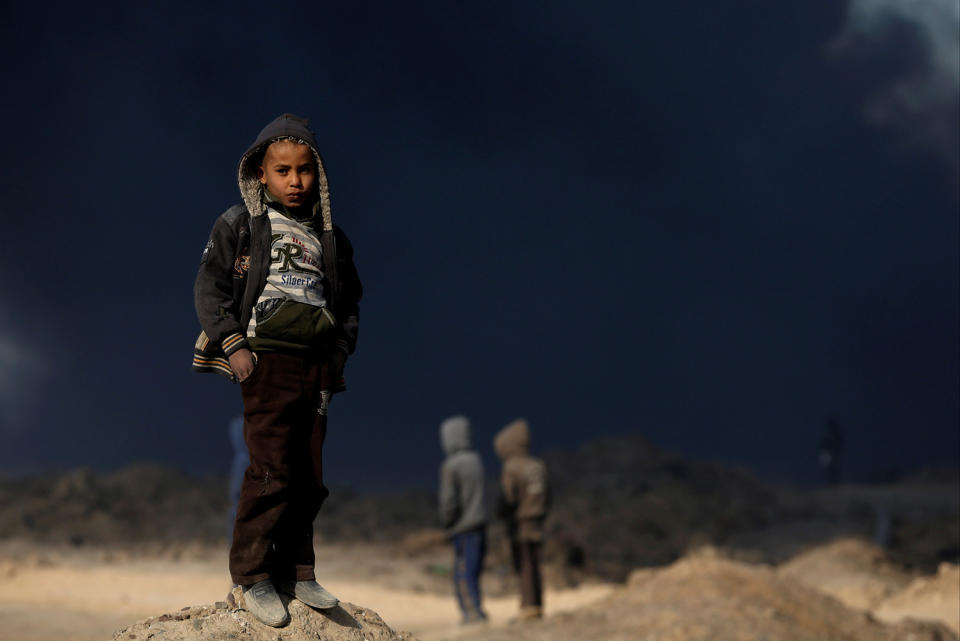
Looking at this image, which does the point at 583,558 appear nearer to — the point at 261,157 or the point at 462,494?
the point at 462,494

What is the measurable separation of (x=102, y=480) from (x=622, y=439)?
42.8ft

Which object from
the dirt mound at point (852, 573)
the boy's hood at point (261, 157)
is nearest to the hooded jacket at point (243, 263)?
the boy's hood at point (261, 157)

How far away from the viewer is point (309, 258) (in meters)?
3.55

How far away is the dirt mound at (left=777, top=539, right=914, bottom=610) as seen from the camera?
11203 millimetres

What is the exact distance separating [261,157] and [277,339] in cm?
72

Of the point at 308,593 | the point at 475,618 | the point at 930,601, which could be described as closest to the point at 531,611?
the point at 475,618

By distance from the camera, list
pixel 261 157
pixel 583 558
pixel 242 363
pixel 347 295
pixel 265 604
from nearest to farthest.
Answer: pixel 242 363
pixel 265 604
pixel 261 157
pixel 347 295
pixel 583 558

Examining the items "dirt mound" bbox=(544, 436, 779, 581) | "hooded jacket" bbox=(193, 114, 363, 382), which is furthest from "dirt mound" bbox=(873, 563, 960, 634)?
"hooded jacket" bbox=(193, 114, 363, 382)

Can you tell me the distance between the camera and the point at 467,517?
28.4 feet

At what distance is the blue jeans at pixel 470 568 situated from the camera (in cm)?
867

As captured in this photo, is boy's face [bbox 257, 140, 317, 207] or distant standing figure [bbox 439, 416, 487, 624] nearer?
boy's face [bbox 257, 140, 317, 207]

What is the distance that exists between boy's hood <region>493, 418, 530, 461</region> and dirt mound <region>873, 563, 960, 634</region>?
374 centimetres

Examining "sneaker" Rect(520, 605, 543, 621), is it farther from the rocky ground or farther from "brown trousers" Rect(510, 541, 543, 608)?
the rocky ground

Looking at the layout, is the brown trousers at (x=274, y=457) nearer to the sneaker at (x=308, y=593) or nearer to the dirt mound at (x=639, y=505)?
the sneaker at (x=308, y=593)
